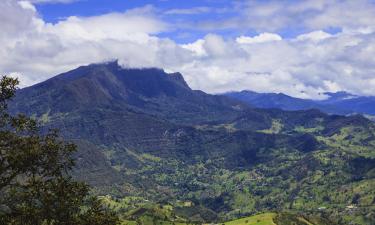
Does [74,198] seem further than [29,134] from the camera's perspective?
No

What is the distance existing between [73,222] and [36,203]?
420cm

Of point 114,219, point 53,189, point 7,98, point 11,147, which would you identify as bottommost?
point 114,219

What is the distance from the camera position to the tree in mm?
55250

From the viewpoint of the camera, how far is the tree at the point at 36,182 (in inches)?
2175

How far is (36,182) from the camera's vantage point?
5616 centimetres

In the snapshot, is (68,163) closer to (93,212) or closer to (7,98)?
(93,212)

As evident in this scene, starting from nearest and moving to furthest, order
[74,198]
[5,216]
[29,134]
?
[5,216] < [74,198] < [29,134]

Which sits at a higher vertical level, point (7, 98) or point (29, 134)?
point (7, 98)

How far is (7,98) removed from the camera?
192 ft

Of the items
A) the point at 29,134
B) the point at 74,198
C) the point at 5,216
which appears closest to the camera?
the point at 5,216

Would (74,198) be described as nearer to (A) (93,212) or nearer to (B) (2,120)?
(A) (93,212)

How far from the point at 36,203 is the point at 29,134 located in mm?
8876

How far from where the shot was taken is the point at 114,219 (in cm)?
5847

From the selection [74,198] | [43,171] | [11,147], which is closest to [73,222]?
[74,198]
